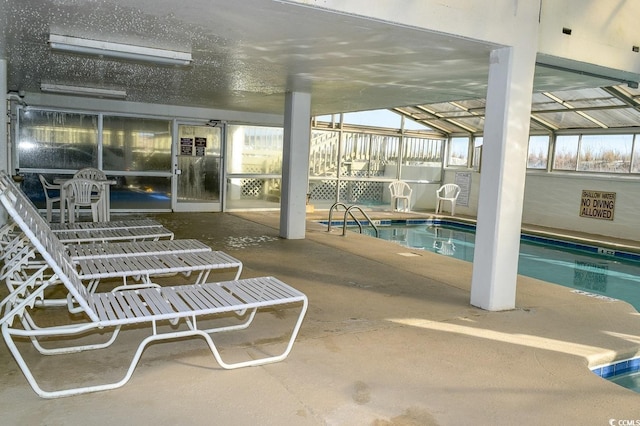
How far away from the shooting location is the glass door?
1048cm

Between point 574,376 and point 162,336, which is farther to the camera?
point 574,376

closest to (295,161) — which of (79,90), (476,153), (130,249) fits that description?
(79,90)

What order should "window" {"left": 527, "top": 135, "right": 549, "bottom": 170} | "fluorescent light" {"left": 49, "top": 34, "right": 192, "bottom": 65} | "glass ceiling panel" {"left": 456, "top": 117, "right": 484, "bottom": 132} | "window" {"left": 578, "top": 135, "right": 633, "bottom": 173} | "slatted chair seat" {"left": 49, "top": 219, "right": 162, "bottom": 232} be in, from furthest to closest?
"glass ceiling panel" {"left": 456, "top": 117, "right": 484, "bottom": 132} < "window" {"left": 527, "top": 135, "right": 549, "bottom": 170} < "window" {"left": 578, "top": 135, "right": 633, "bottom": 173} < "slatted chair seat" {"left": 49, "top": 219, "right": 162, "bottom": 232} < "fluorescent light" {"left": 49, "top": 34, "right": 192, "bottom": 65}

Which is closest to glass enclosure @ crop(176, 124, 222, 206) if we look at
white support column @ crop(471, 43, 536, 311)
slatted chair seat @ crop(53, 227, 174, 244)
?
slatted chair seat @ crop(53, 227, 174, 244)

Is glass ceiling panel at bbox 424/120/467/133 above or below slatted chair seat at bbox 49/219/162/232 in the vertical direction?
above

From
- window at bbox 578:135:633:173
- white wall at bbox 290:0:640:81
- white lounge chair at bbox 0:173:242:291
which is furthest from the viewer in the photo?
window at bbox 578:135:633:173

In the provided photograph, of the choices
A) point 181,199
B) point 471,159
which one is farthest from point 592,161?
point 181,199

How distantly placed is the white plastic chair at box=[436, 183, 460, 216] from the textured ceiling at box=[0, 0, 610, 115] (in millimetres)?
5917

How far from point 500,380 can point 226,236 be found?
5372mm

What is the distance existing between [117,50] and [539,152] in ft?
35.3

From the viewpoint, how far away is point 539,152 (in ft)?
40.1

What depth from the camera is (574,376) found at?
2.99m

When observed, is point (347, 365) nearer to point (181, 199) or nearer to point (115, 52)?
point (115, 52)

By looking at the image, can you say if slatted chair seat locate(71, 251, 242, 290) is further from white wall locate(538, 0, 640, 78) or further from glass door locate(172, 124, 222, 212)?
glass door locate(172, 124, 222, 212)
